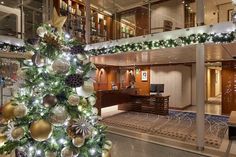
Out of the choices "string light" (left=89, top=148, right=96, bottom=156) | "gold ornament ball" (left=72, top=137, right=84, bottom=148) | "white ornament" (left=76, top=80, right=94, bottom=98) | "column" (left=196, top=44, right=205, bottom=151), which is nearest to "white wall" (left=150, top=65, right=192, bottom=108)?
"column" (left=196, top=44, right=205, bottom=151)

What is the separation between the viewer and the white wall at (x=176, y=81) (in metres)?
10.1

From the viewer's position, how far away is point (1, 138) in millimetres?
2252

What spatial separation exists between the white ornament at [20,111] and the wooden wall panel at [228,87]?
850cm

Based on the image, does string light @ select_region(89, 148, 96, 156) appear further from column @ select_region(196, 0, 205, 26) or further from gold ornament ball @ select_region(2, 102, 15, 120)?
column @ select_region(196, 0, 205, 26)

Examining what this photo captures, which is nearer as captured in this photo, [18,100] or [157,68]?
[18,100]

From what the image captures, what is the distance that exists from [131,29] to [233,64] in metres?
4.45

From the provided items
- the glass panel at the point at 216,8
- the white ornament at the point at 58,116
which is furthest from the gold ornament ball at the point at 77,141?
the glass panel at the point at 216,8

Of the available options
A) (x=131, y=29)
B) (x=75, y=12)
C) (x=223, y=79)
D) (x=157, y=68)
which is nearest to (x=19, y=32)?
(x=75, y=12)

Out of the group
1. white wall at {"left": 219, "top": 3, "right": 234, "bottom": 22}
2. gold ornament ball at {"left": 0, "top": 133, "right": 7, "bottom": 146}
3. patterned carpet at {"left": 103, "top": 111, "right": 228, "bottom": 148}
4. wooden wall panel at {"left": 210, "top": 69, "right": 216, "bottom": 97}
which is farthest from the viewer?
wooden wall panel at {"left": 210, "top": 69, "right": 216, "bottom": 97}

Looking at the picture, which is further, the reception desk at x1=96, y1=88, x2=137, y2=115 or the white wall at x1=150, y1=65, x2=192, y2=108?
the white wall at x1=150, y1=65, x2=192, y2=108

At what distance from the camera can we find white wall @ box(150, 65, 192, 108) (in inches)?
398

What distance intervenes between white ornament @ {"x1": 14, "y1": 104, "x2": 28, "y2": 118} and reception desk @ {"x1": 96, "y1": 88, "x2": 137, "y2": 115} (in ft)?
18.2

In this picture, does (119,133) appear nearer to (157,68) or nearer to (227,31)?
(227,31)

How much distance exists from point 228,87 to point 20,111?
8579mm
